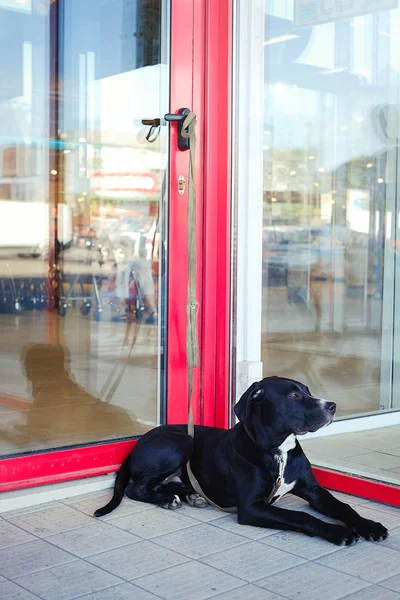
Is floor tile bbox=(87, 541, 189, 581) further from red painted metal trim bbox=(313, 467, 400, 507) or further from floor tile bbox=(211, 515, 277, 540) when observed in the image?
red painted metal trim bbox=(313, 467, 400, 507)

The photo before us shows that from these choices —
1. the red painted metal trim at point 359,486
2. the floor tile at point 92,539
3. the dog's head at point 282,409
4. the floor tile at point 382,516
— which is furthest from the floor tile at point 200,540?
the red painted metal trim at point 359,486

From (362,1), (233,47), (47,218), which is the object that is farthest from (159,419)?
(47,218)

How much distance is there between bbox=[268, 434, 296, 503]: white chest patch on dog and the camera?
8.57 feet

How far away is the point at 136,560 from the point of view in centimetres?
225

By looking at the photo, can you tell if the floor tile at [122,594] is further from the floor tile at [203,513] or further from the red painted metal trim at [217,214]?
the red painted metal trim at [217,214]

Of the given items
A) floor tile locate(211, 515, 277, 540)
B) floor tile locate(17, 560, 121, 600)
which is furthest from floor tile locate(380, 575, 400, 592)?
floor tile locate(17, 560, 121, 600)

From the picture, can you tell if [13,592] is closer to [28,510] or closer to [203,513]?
[28,510]

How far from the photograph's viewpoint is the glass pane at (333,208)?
4121 millimetres

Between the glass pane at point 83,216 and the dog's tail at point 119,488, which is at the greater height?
the glass pane at point 83,216

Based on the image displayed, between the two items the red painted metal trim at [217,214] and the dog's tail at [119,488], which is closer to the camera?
the dog's tail at [119,488]

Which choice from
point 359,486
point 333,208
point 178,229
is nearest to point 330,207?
point 333,208

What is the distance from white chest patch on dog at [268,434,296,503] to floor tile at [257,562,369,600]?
0.42m

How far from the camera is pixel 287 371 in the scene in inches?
171

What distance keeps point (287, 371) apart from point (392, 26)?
5.97 feet
